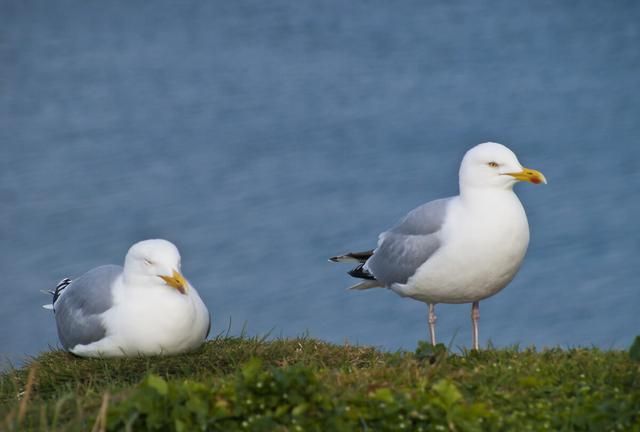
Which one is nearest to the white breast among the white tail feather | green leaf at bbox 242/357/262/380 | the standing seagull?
the standing seagull

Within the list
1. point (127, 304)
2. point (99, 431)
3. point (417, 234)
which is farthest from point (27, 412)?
point (417, 234)

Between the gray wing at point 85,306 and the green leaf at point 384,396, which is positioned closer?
the green leaf at point 384,396

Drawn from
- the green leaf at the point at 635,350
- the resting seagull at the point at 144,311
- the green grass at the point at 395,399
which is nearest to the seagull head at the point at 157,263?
the resting seagull at the point at 144,311

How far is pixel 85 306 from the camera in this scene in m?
8.34

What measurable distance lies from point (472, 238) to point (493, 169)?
624 mm

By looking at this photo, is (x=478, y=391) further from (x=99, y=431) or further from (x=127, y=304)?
(x=127, y=304)

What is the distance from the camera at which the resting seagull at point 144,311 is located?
7.86m

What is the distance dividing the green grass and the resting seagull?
2.01ft

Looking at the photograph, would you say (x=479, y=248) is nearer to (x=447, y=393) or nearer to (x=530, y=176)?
(x=530, y=176)

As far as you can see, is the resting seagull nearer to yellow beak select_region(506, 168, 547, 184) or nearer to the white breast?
the white breast

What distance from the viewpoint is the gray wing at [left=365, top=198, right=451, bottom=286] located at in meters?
8.36

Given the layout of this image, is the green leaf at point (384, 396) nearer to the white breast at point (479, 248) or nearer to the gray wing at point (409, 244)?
the white breast at point (479, 248)

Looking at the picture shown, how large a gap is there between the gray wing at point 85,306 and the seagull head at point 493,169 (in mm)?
2986

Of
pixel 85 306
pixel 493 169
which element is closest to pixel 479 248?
pixel 493 169
